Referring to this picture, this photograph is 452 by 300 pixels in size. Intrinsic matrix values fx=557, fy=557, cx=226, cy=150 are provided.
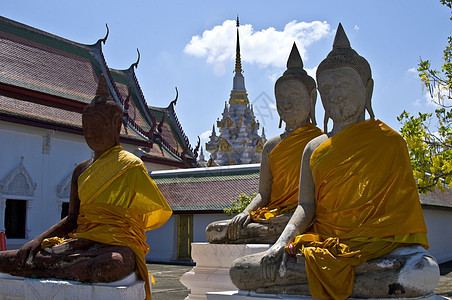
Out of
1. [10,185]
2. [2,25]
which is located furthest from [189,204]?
[2,25]

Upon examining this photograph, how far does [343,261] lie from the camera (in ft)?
9.43

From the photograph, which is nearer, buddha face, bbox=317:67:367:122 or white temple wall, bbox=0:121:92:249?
buddha face, bbox=317:67:367:122

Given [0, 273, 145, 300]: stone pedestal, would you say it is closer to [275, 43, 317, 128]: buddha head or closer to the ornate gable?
[275, 43, 317, 128]: buddha head

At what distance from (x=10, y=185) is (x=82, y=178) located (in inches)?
417

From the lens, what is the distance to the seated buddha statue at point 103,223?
3852 mm

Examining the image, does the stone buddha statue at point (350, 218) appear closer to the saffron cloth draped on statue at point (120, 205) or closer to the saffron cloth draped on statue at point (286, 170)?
the saffron cloth draped on statue at point (120, 205)

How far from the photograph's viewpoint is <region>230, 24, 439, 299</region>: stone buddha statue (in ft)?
9.31

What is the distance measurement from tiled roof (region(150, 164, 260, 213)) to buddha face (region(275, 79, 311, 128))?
946 cm

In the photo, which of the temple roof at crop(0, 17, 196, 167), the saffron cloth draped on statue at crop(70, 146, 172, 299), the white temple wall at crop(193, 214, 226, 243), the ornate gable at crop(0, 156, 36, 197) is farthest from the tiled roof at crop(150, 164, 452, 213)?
the saffron cloth draped on statue at crop(70, 146, 172, 299)

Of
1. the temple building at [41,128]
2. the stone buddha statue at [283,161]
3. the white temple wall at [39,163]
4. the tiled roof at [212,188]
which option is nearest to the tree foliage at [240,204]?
the tiled roof at [212,188]

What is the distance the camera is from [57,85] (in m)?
16.6

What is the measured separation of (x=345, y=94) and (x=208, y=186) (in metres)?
12.4

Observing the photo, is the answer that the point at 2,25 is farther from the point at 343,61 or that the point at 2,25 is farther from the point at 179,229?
the point at 343,61

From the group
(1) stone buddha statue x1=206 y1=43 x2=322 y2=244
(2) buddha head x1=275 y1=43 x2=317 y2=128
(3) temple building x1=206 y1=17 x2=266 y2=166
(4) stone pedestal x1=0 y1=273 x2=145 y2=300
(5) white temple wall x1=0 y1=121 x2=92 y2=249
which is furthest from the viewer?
(3) temple building x1=206 y1=17 x2=266 y2=166
